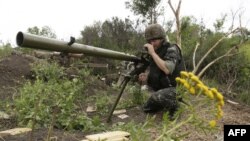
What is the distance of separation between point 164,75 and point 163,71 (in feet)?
0.58

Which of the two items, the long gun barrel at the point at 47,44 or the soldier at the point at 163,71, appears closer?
the long gun barrel at the point at 47,44

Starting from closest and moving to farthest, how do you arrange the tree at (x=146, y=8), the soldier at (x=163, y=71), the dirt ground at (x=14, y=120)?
1. the dirt ground at (x=14, y=120)
2. the soldier at (x=163, y=71)
3. the tree at (x=146, y=8)

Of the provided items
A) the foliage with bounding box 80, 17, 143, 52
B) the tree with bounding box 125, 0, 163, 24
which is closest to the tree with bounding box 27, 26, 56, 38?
the foliage with bounding box 80, 17, 143, 52

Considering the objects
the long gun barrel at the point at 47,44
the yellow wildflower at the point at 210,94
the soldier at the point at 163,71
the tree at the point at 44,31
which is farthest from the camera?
the tree at the point at 44,31

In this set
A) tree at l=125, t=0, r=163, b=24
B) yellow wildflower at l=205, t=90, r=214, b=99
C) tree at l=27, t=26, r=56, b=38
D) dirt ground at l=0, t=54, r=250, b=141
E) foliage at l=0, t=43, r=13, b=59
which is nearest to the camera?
yellow wildflower at l=205, t=90, r=214, b=99

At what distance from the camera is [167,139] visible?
2438 mm

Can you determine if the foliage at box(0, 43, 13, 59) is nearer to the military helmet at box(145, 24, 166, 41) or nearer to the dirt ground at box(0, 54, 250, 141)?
the dirt ground at box(0, 54, 250, 141)

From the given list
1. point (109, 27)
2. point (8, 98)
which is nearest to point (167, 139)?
point (8, 98)

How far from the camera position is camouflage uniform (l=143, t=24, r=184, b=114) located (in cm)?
650

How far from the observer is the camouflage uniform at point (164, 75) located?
256 inches

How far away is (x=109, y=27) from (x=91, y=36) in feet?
3.98

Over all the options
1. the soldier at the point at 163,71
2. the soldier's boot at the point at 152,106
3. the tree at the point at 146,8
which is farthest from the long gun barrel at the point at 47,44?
the tree at the point at 146,8

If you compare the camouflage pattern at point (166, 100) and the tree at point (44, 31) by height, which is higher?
the tree at point (44, 31)

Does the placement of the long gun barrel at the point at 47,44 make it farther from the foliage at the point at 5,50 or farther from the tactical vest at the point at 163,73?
the foliage at the point at 5,50
